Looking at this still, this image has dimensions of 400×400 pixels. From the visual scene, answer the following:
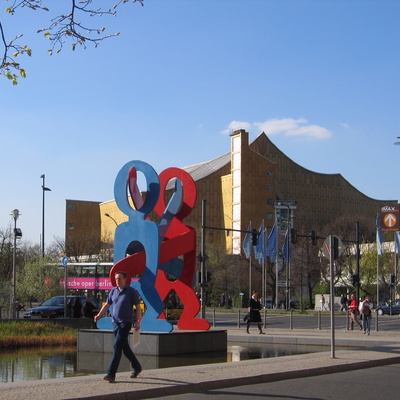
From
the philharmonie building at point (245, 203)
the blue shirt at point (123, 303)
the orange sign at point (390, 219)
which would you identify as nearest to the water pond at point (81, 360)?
the blue shirt at point (123, 303)

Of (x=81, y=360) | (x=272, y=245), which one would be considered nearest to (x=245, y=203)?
(x=272, y=245)

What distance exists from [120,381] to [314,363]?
192 inches

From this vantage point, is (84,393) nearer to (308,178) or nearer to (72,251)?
(72,251)

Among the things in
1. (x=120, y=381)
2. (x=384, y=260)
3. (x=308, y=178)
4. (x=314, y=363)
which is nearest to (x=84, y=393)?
(x=120, y=381)

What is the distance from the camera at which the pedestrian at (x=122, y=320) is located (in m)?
11.6

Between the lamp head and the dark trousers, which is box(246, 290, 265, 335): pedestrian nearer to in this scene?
the dark trousers

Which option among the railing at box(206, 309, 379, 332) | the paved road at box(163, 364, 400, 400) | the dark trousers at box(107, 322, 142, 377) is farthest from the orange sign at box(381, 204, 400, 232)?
the dark trousers at box(107, 322, 142, 377)

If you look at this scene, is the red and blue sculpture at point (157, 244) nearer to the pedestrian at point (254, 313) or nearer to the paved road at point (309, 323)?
the pedestrian at point (254, 313)

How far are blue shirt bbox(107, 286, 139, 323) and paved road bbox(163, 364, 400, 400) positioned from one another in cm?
158

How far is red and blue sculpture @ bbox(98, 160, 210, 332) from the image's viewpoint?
19.5 m

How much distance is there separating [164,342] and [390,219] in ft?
148

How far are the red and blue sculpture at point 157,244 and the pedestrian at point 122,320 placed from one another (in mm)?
6967

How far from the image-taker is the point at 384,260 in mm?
77125

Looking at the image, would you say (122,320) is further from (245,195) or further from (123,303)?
(245,195)
